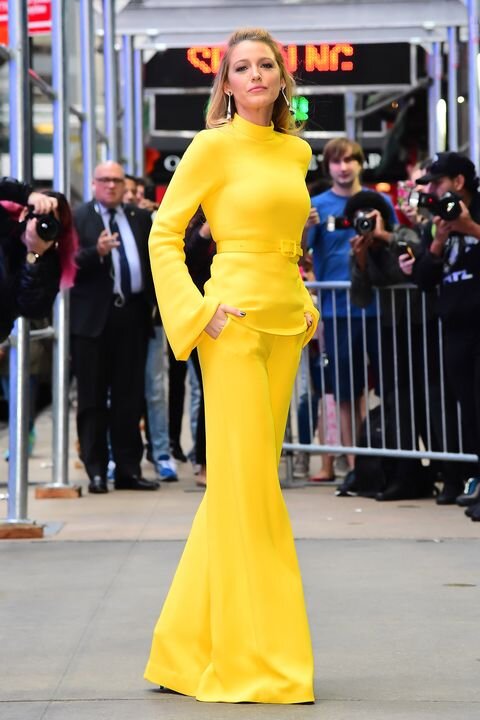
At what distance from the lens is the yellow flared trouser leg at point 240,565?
479 cm

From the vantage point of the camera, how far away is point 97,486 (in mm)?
10633

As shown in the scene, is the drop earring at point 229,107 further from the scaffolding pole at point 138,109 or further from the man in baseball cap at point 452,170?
the scaffolding pole at point 138,109

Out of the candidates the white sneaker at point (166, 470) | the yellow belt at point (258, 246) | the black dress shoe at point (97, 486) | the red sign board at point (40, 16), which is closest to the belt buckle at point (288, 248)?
the yellow belt at point (258, 246)

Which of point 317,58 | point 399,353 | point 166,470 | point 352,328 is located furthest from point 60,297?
point 317,58

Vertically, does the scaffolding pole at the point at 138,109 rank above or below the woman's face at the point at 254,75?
above

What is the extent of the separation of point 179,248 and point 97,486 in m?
5.83

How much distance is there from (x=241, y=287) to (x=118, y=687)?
4.33ft

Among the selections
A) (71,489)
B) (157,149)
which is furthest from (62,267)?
(157,149)

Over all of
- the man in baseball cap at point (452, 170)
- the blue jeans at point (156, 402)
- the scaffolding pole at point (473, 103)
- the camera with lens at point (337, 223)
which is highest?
the scaffolding pole at point (473, 103)

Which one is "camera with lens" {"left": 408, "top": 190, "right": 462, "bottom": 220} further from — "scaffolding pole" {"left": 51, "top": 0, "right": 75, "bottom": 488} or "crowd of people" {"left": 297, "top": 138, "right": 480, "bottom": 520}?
"scaffolding pole" {"left": 51, "top": 0, "right": 75, "bottom": 488}

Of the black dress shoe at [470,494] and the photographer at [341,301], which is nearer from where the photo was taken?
the black dress shoe at [470,494]

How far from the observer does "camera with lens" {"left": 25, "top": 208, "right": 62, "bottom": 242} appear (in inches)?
234

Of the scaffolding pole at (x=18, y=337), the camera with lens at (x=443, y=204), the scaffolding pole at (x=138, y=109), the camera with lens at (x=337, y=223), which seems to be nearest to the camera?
the scaffolding pole at (x=18, y=337)

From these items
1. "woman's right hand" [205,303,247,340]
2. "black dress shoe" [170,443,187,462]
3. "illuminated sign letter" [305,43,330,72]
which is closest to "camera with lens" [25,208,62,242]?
"woman's right hand" [205,303,247,340]
